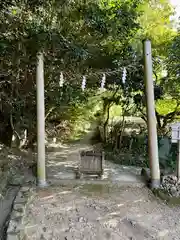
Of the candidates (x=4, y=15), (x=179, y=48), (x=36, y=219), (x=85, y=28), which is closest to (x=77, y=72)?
(x=85, y=28)

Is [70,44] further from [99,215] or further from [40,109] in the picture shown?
[99,215]

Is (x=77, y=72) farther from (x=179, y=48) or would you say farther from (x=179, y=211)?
(x=179, y=211)

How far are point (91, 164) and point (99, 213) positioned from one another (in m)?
1.28

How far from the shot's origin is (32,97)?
19.2ft

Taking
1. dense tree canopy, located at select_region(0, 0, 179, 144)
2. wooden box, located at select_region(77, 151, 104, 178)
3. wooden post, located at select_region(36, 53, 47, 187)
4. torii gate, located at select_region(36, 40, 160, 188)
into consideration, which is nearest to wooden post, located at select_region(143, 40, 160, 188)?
torii gate, located at select_region(36, 40, 160, 188)

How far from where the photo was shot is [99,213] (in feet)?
11.9

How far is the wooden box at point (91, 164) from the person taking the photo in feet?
15.5

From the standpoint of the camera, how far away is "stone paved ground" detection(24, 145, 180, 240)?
3.12 m

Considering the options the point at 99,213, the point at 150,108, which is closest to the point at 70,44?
the point at 150,108

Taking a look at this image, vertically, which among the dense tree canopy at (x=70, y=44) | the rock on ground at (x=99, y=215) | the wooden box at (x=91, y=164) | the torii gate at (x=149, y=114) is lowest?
the rock on ground at (x=99, y=215)

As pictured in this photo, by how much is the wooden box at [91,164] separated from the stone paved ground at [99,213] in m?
0.25

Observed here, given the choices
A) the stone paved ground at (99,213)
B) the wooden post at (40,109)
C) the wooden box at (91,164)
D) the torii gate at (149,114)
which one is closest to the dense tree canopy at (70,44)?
the wooden post at (40,109)

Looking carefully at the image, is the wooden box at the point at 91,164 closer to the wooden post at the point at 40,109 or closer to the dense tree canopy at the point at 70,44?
the wooden post at the point at 40,109

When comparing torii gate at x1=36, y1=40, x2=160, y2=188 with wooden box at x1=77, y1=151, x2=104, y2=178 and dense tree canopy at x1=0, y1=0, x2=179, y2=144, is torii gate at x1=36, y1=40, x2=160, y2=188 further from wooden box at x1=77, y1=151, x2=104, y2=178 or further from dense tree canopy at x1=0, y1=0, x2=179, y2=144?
wooden box at x1=77, y1=151, x2=104, y2=178
